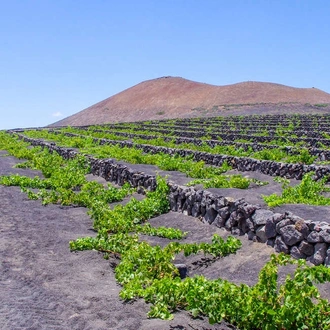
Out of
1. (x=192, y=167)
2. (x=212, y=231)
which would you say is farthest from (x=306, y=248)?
(x=192, y=167)

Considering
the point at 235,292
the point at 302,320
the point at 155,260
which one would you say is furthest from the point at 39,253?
the point at 302,320

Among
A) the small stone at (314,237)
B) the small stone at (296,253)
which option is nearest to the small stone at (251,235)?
the small stone at (296,253)

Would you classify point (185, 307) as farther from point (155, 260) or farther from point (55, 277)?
point (55, 277)

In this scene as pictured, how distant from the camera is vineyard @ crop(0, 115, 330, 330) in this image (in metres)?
6.40

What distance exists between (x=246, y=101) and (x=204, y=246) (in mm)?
79485

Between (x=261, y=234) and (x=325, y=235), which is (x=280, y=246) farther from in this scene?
(x=325, y=235)

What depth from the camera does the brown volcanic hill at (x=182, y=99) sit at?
87312mm

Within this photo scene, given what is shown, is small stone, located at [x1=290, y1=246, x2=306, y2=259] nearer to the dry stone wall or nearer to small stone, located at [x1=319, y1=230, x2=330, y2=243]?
the dry stone wall

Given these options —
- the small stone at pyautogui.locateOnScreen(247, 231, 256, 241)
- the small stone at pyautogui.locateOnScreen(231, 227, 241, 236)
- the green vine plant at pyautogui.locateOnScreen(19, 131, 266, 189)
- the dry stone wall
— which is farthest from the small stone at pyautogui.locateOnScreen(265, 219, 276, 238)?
the green vine plant at pyautogui.locateOnScreen(19, 131, 266, 189)

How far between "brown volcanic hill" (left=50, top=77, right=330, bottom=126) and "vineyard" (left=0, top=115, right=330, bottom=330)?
6019cm

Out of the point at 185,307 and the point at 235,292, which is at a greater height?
the point at 235,292

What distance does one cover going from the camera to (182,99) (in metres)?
97.2

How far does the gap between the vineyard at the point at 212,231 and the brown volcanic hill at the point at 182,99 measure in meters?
60.2

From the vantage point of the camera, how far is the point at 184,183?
1645 cm
